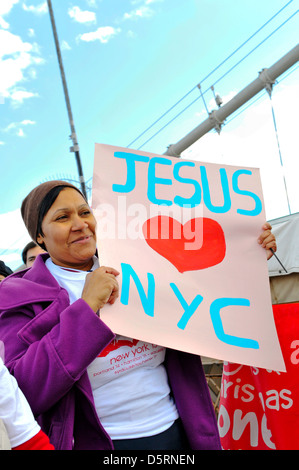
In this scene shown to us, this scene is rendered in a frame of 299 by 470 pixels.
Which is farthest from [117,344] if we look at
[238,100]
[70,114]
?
[238,100]

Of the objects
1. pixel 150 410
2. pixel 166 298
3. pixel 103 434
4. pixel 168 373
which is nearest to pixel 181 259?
pixel 166 298

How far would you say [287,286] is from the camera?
454cm

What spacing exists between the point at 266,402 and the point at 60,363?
3.58 feet

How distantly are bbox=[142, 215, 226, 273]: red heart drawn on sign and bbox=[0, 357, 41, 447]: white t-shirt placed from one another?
0.68 meters

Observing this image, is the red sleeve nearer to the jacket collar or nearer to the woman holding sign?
the woman holding sign

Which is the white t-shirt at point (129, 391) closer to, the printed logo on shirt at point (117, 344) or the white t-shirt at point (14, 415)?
the printed logo on shirt at point (117, 344)

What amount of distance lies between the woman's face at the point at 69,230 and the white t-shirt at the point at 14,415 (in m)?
0.48

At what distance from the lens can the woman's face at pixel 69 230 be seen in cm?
131

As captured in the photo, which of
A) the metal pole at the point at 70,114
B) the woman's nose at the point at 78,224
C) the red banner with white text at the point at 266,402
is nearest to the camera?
the woman's nose at the point at 78,224

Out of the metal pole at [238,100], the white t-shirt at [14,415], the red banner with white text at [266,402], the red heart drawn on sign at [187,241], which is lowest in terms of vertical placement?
the red banner with white text at [266,402]

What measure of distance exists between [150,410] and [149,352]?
160 millimetres

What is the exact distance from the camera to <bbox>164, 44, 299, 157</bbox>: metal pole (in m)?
9.82

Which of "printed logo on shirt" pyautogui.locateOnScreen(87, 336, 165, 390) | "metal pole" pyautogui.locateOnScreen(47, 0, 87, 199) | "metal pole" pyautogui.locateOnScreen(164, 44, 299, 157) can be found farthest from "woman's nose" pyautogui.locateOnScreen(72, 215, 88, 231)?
"metal pole" pyautogui.locateOnScreen(164, 44, 299, 157)

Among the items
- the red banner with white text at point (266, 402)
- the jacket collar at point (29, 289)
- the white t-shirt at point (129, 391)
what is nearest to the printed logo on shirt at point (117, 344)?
the white t-shirt at point (129, 391)
